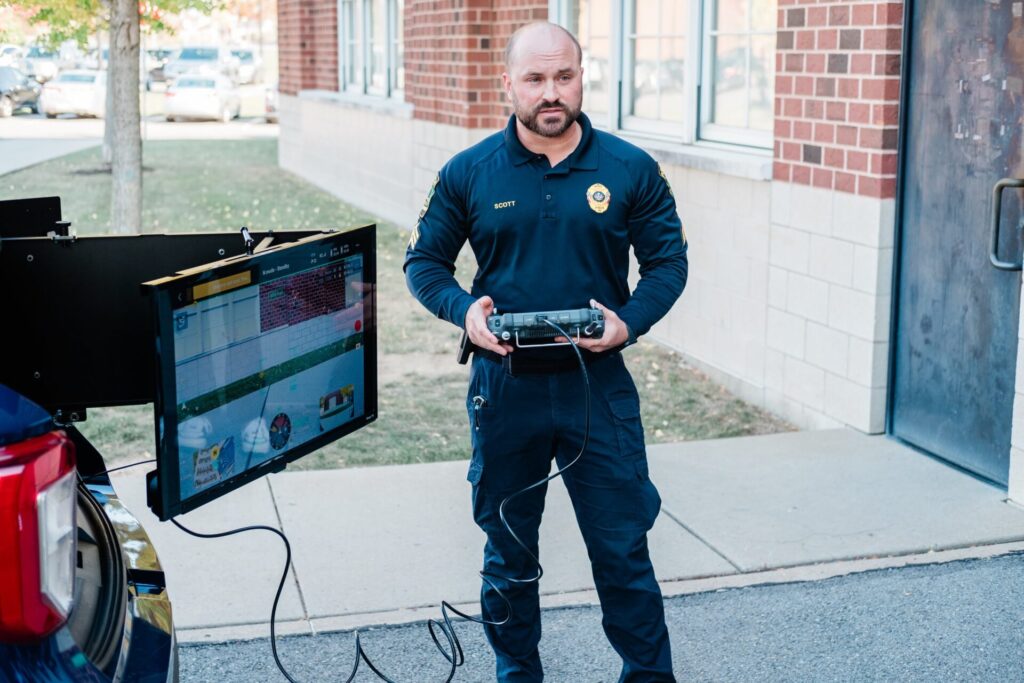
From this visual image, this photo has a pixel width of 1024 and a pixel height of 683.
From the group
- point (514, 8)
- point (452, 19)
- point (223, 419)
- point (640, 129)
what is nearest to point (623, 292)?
point (223, 419)

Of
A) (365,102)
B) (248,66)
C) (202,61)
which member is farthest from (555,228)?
(248,66)

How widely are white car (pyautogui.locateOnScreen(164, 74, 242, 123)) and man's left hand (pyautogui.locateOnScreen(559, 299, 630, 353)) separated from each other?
114 ft

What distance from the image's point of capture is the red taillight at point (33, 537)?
82.9 inches

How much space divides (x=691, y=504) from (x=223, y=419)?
10.2 ft

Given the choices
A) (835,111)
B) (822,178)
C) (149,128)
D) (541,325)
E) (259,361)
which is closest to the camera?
(259,361)

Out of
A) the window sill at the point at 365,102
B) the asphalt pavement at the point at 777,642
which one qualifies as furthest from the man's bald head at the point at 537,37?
the window sill at the point at 365,102

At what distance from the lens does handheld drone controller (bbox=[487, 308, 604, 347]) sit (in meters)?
3.42

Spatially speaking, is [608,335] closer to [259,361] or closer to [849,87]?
[259,361]

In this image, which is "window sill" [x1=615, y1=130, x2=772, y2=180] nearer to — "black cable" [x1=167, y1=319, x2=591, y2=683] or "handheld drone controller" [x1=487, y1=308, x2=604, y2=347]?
"black cable" [x1=167, y1=319, x2=591, y2=683]

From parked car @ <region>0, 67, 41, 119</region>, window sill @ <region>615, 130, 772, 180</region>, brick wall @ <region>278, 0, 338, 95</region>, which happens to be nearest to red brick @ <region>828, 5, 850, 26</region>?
window sill @ <region>615, 130, 772, 180</region>

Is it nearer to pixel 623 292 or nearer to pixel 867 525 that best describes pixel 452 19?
pixel 867 525

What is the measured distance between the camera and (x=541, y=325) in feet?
11.2

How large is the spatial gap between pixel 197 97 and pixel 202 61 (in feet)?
39.8

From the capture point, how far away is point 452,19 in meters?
12.9
